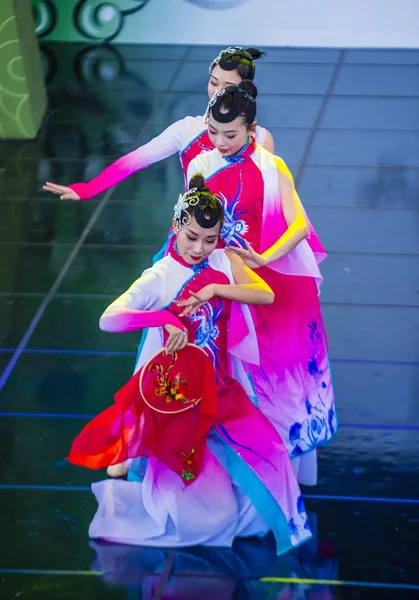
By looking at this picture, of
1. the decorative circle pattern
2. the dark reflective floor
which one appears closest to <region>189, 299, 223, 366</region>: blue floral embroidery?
the dark reflective floor

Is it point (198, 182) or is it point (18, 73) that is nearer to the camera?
point (198, 182)

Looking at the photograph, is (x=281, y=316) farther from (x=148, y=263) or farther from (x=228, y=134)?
(x=148, y=263)

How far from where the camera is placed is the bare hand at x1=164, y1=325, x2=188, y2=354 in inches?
123

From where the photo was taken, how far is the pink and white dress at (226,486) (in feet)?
11.0

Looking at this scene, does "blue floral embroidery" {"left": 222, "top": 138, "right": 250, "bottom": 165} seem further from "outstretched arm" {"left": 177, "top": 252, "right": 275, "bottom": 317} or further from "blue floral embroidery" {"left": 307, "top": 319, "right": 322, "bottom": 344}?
"blue floral embroidery" {"left": 307, "top": 319, "right": 322, "bottom": 344}

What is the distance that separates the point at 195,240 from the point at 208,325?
0.92 ft

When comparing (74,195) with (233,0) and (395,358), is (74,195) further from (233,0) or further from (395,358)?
(233,0)

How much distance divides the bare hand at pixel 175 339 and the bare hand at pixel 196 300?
0.07 m

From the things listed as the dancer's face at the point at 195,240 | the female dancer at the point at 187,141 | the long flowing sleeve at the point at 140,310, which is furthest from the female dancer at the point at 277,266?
the long flowing sleeve at the point at 140,310

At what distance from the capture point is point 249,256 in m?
3.37

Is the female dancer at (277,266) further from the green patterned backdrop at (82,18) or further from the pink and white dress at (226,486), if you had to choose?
the green patterned backdrop at (82,18)

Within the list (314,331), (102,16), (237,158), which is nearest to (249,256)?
(237,158)

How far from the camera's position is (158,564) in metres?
3.34

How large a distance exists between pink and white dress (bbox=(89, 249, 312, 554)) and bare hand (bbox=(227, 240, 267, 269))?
1.9 inches
